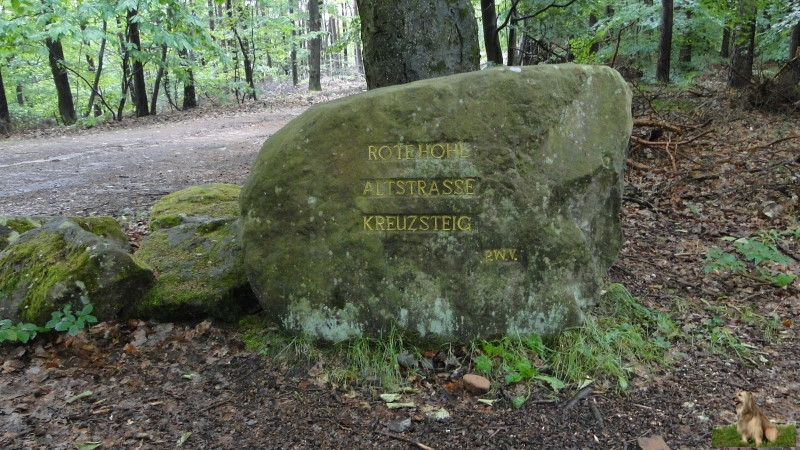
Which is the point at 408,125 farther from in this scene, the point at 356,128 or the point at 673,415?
the point at 673,415

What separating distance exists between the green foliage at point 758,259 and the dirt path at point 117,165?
572 cm

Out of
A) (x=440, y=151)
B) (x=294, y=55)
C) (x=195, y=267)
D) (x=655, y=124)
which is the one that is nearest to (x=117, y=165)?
(x=195, y=267)

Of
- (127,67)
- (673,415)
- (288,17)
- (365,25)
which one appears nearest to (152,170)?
(365,25)

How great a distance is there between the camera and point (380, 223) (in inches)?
145

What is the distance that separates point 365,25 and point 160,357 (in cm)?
325

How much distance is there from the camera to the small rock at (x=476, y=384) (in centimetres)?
333

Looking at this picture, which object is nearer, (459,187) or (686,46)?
(459,187)

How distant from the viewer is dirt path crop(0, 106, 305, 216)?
6785 mm

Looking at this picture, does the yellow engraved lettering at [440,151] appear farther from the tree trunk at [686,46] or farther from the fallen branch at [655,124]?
the tree trunk at [686,46]

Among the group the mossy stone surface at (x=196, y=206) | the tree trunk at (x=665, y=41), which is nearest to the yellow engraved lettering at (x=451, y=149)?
the mossy stone surface at (x=196, y=206)

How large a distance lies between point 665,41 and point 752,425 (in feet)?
40.1

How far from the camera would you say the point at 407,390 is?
341cm

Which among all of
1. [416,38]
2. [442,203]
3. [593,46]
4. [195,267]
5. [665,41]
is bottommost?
[195,267]

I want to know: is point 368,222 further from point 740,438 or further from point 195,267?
point 740,438
